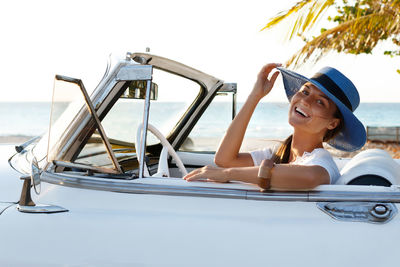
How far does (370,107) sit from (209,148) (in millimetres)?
57896

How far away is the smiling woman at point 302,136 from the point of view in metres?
2.32

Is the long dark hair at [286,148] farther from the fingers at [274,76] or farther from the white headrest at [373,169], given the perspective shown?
the fingers at [274,76]

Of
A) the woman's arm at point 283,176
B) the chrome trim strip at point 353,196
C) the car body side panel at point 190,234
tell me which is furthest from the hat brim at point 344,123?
the car body side panel at point 190,234

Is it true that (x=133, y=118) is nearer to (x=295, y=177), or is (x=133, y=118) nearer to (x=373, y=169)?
(x=295, y=177)

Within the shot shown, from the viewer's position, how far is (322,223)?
2172 mm

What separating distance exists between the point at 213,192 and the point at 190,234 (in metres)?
0.24

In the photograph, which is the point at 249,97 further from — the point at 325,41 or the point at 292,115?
the point at 325,41

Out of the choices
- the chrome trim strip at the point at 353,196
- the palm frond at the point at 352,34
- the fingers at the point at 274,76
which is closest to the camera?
the chrome trim strip at the point at 353,196

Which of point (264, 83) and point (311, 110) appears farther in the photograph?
point (264, 83)

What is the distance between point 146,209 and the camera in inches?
92.0

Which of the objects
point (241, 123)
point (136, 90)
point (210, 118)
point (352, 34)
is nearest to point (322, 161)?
point (241, 123)

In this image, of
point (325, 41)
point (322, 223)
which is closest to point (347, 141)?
point (322, 223)

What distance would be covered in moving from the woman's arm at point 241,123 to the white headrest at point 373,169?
1.91ft

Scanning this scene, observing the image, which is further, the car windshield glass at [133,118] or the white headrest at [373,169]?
the car windshield glass at [133,118]
